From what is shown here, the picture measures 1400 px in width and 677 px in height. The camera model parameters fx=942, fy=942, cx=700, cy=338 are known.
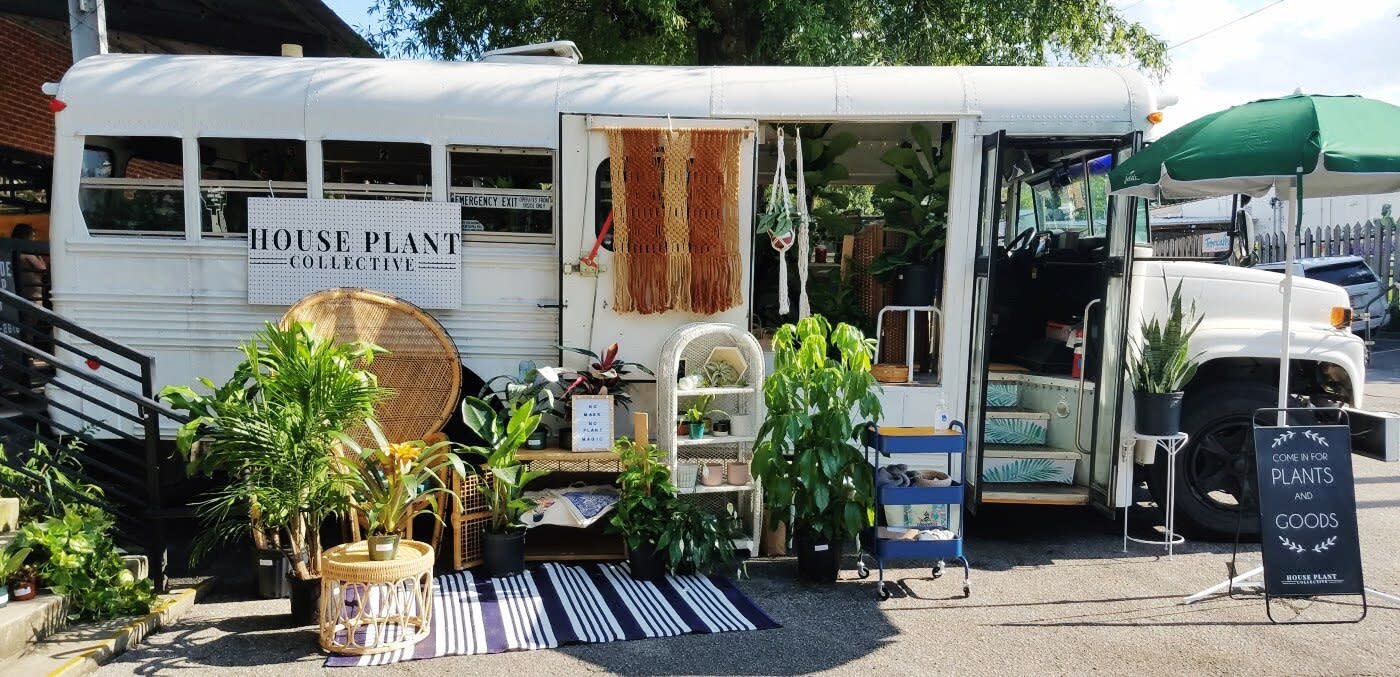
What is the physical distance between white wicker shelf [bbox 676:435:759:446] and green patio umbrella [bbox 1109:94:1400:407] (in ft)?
8.60

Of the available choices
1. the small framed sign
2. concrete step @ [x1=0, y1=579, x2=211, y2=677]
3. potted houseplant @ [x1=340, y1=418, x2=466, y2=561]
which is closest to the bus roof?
the small framed sign

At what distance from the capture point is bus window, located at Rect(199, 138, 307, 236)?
19.0 ft

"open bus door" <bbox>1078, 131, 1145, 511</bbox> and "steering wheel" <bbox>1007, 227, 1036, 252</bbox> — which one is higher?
"steering wheel" <bbox>1007, 227, 1036, 252</bbox>

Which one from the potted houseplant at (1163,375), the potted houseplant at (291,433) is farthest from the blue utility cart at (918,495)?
the potted houseplant at (291,433)

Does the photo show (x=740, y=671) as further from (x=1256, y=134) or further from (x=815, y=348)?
(x=1256, y=134)

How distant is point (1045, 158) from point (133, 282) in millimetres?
6136

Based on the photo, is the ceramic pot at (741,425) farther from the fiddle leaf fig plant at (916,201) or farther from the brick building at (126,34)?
the brick building at (126,34)

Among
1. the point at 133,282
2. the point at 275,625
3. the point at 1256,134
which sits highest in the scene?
the point at 1256,134

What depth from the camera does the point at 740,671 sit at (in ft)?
13.6

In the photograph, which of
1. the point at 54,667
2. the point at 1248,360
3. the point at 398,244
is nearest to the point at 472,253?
the point at 398,244

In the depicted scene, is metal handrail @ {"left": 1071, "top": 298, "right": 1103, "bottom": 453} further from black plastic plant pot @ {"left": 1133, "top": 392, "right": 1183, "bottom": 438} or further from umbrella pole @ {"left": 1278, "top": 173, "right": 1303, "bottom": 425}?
umbrella pole @ {"left": 1278, "top": 173, "right": 1303, "bottom": 425}

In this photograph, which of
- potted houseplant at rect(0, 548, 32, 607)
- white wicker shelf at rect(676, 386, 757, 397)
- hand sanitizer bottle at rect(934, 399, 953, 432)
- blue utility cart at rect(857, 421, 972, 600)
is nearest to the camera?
potted houseplant at rect(0, 548, 32, 607)

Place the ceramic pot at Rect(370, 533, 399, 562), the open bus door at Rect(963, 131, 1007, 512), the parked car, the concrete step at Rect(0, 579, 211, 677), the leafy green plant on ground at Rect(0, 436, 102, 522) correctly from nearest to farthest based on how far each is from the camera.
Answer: the concrete step at Rect(0, 579, 211, 677), the ceramic pot at Rect(370, 533, 399, 562), the leafy green plant on ground at Rect(0, 436, 102, 522), the open bus door at Rect(963, 131, 1007, 512), the parked car

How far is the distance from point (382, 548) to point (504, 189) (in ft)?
8.33
